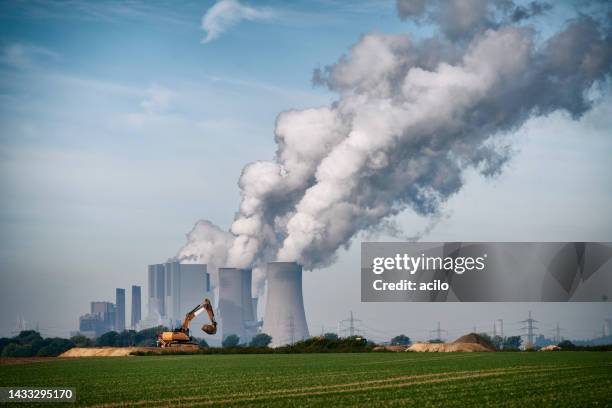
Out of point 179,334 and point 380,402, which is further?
point 179,334

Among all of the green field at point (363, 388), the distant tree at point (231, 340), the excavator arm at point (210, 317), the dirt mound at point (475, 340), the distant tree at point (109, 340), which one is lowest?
the distant tree at point (231, 340)

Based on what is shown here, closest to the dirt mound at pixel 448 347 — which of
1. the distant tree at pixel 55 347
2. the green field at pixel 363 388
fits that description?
the green field at pixel 363 388

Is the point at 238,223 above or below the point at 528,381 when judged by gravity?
above

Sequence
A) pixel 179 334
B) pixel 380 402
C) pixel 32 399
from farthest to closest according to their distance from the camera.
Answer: pixel 179 334, pixel 32 399, pixel 380 402

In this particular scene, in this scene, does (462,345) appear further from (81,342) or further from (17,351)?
(17,351)

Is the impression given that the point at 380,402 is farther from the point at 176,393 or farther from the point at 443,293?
the point at 443,293

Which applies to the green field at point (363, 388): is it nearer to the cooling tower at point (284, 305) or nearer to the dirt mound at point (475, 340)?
A: the dirt mound at point (475, 340)

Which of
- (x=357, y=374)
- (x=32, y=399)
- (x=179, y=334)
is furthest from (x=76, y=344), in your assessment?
(x=32, y=399)
